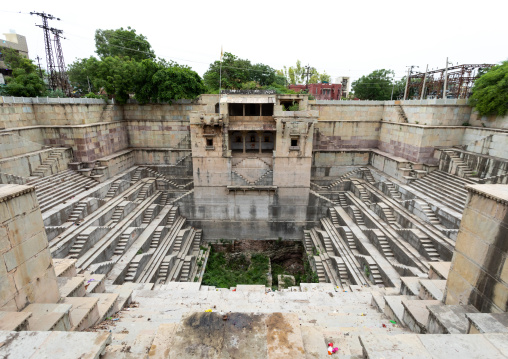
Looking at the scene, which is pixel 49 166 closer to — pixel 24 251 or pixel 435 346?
pixel 24 251

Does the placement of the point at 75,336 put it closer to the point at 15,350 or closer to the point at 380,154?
the point at 15,350

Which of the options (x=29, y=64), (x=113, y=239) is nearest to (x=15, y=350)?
(x=113, y=239)

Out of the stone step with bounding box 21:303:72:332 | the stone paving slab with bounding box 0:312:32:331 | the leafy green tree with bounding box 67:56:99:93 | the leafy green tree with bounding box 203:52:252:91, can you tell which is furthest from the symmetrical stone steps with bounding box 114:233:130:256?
the leafy green tree with bounding box 67:56:99:93

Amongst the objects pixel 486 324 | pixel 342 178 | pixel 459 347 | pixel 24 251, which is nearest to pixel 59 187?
pixel 24 251

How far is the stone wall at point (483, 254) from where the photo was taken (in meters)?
5.09

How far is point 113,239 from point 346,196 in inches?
617

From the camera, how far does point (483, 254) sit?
5520 mm

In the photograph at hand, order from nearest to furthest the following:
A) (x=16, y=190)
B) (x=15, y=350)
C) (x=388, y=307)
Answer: (x=15, y=350) < (x=16, y=190) < (x=388, y=307)

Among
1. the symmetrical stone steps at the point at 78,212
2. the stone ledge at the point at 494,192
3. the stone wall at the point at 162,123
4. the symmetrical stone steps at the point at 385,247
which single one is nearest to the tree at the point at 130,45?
the stone wall at the point at 162,123

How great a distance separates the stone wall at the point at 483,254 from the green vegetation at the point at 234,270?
11.6 m

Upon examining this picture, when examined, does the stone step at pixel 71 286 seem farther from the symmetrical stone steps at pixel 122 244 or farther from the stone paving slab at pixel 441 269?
the stone paving slab at pixel 441 269

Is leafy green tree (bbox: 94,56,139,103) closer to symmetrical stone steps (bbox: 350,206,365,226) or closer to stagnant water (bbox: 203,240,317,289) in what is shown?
stagnant water (bbox: 203,240,317,289)

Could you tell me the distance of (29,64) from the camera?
21.2m

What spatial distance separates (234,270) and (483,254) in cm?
1479
